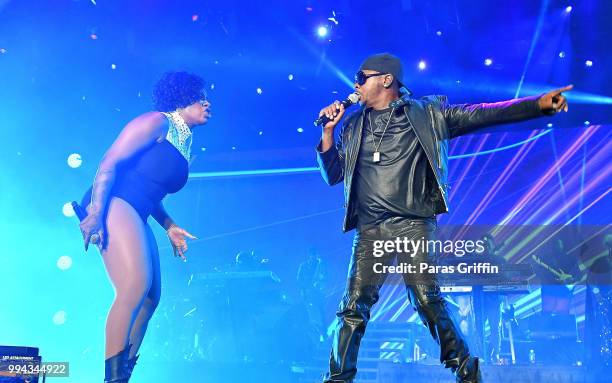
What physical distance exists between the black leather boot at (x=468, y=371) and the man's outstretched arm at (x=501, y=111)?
115cm

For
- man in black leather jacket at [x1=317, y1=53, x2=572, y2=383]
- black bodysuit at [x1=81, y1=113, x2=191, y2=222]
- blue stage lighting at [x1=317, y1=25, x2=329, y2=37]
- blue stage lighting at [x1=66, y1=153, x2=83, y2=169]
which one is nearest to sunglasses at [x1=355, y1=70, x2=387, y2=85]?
man in black leather jacket at [x1=317, y1=53, x2=572, y2=383]

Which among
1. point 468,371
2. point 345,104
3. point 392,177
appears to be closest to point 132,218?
point 345,104

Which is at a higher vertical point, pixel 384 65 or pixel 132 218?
pixel 384 65

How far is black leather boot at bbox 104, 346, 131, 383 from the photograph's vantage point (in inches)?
123

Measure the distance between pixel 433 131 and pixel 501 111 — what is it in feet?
1.21

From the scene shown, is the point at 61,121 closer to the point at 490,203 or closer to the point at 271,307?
the point at 271,307

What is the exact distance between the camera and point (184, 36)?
6441 millimetres

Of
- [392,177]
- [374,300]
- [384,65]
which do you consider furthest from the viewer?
[384,65]

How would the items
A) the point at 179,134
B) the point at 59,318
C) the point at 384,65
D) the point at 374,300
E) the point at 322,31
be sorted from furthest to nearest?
the point at 59,318 < the point at 322,31 < the point at 179,134 < the point at 384,65 < the point at 374,300

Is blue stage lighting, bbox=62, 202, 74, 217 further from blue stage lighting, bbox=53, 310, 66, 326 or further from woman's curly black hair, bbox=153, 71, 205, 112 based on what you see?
woman's curly black hair, bbox=153, 71, 205, 112

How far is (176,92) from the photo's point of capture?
158 inches

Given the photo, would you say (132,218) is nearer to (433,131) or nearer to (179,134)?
(179,134)

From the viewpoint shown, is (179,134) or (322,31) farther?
(322,31)

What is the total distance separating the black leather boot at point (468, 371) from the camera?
Answer: 258 centimetres
